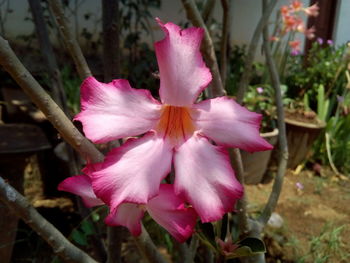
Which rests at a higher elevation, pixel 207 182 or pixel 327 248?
pixel 207 182

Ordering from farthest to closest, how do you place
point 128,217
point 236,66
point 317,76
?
point 236,66 → point 317,76 → point 128,217

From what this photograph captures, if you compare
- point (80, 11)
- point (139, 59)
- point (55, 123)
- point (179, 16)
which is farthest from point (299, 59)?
point (55, 123)

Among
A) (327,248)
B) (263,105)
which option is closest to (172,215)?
(327,248)

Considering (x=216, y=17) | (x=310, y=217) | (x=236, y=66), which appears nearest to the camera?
(x=310, y=217)

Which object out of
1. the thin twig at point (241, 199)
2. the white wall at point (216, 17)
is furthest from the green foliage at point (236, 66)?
the thin twig at point (241, 199)

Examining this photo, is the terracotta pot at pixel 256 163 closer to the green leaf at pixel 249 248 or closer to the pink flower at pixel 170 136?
the green leaf at pixel 249 248

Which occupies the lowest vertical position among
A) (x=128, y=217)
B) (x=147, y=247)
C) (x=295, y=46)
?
(x=295, y=46)

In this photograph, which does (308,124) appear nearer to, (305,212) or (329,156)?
(329,156)

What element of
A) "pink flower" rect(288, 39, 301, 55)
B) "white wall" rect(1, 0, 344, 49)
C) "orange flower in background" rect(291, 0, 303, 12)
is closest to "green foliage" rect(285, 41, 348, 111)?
"pink flower" rect(288, 39, 301, 55)
